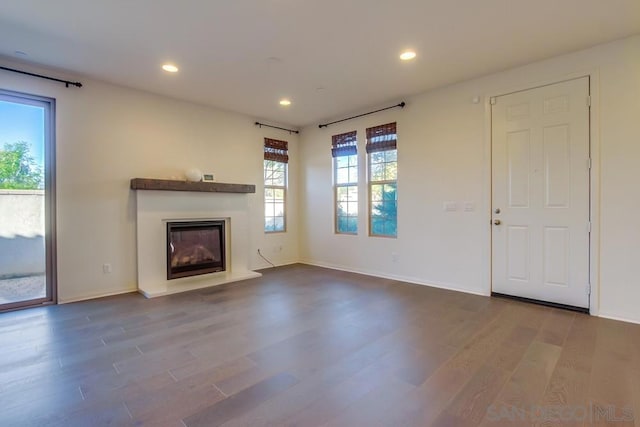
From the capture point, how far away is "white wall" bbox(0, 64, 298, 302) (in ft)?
12.3


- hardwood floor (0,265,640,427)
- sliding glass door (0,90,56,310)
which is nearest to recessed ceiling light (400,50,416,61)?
hardwood floor (0,265,640,427)

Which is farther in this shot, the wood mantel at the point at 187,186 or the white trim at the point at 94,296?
the wood mantel at the point at 187,186

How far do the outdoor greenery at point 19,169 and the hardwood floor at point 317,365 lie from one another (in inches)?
54.6

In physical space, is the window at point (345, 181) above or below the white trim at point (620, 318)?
above

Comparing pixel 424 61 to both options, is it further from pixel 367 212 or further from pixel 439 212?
pixel 367 212

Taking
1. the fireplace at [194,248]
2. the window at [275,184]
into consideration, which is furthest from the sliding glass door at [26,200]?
the window at [275,184]

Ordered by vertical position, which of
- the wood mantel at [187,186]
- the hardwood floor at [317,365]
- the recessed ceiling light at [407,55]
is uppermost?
the recessed ceiling light at [407,55]

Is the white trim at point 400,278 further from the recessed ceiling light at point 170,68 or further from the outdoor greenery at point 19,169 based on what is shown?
the outdoor greenery at point 19,169

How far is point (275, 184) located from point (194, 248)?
1.96 meters

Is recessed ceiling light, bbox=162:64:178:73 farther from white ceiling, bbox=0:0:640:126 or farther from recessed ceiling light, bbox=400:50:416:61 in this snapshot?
recessed ceiling light, bbox=400:50:416:61

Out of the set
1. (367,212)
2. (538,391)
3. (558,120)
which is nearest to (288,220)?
(367,212)

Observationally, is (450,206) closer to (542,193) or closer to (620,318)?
(542,193)

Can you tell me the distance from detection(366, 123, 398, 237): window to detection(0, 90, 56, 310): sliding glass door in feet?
13.7

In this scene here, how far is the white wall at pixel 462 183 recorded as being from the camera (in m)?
3.04
